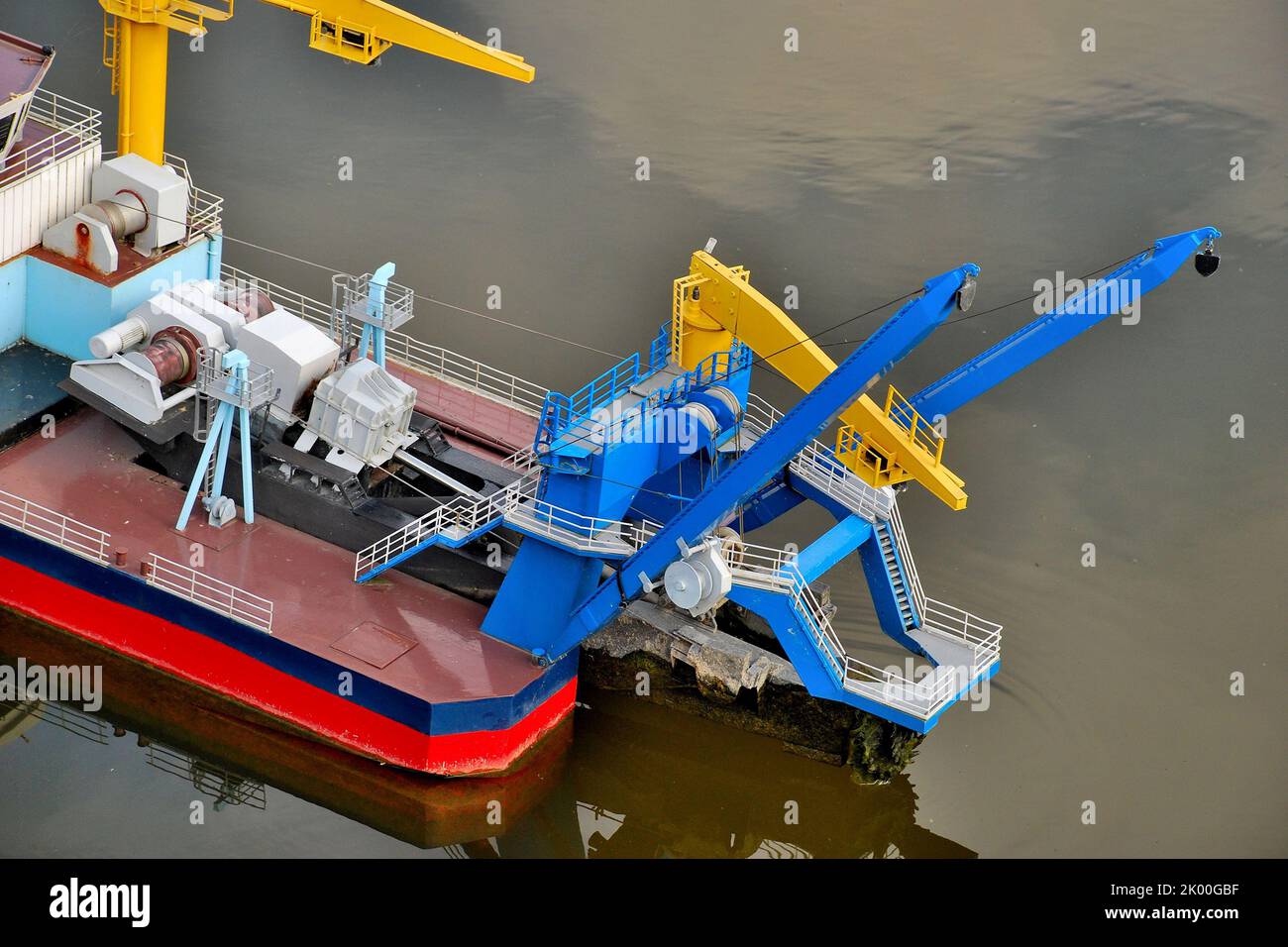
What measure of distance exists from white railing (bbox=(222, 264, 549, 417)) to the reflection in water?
19.1 ft

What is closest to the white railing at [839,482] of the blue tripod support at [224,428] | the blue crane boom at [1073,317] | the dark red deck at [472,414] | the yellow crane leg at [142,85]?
the blue crane boom at [1073,317]

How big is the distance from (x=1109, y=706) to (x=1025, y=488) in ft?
17.2

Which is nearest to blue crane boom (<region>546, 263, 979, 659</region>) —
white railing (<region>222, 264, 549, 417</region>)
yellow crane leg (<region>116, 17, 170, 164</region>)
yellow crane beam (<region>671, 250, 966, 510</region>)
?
yellow crane beam (<region>671, 250, 966, 510</region>)

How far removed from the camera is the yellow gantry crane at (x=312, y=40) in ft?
101

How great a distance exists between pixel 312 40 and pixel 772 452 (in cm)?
998

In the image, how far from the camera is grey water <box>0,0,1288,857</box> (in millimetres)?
28734

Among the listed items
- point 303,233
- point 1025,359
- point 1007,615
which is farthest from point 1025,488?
point 303,233

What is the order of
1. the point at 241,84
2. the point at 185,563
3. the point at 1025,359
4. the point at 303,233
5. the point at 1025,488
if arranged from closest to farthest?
the point at 1025,359
the point at 185,563
the point at 1025,488
the point at 303,233
the point at 241,84

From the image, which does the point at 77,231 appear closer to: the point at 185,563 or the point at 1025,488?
the point at 185,563

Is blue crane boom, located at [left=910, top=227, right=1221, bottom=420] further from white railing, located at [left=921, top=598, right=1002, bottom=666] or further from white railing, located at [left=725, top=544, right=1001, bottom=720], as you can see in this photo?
white railing, located at [left=921, top=598, right=1002, bottom=666]

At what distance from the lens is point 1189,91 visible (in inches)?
1726

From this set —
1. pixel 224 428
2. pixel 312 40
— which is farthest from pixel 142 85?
pixel 224 428

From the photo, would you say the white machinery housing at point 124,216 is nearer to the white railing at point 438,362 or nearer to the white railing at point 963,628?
the white railing at point 438,362

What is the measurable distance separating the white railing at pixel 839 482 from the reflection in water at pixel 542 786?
367 centimetres
